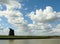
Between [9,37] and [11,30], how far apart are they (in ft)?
12.1

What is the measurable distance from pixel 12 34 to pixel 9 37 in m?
3.84

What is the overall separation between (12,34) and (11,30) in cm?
112

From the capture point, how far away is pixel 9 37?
60.2 metres

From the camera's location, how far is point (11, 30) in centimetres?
5712

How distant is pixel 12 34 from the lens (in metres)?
56.6
